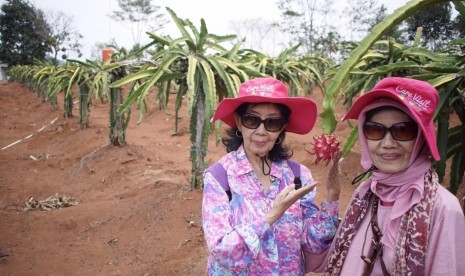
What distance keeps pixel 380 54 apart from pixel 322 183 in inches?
97.9

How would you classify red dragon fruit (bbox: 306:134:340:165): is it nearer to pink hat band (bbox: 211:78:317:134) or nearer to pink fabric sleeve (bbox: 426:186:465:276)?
pink hat band (bbox: 211:78:317:134)

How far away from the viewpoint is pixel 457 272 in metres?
1.16

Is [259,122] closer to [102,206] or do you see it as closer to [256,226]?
[256,226]

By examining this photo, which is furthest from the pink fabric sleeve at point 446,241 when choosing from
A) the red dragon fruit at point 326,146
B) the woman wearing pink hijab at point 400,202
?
the red dragon fruit at point 326,146

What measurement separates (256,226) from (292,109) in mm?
608

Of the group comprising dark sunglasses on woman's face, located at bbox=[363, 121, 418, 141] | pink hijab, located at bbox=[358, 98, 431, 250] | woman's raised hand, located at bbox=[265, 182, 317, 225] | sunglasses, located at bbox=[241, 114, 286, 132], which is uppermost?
dark sunglasses on woman's face, located at bbox=[363, 121, 418, 141]

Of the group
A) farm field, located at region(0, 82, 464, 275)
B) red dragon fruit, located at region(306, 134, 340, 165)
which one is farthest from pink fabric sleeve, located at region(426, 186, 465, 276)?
farm field, located at region(0, 82, 464, 275)

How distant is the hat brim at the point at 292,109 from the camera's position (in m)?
1.66

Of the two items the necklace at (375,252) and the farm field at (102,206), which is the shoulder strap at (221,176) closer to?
the necklace at (375,252)

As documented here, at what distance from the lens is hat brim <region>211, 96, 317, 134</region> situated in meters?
1.66

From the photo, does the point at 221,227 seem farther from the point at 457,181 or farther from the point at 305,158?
the point at 305,158

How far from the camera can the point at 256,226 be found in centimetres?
142

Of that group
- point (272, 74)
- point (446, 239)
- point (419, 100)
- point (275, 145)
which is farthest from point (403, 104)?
point (272, 74)

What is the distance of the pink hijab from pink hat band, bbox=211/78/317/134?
392 mm
